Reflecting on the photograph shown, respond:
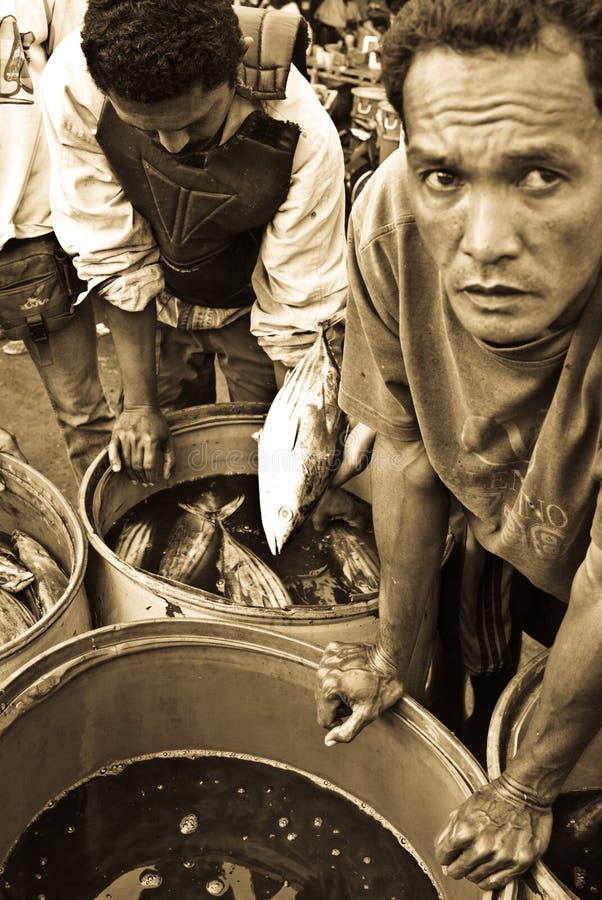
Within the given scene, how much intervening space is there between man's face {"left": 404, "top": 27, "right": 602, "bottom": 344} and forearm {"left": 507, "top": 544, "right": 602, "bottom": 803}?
402 millimetres

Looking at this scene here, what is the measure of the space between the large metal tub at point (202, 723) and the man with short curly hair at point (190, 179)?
0.69 m

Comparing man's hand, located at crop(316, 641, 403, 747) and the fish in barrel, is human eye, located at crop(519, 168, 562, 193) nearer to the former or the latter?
man's hand, located at crop(316, 641, 403, 747)

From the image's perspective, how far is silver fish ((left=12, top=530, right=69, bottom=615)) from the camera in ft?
7.34

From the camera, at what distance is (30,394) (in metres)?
4.34

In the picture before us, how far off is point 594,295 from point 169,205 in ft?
4.72

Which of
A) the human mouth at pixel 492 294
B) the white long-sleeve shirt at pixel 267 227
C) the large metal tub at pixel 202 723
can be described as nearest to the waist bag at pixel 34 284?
the white long-sleeve shirt at pixel 267 227

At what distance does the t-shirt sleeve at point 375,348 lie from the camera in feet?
4.47

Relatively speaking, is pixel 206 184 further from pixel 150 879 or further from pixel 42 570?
pixel 150 879

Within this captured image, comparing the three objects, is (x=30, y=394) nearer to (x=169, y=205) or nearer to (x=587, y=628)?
(x=169, y=205)

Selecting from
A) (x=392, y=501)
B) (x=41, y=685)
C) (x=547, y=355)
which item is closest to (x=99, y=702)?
(x=41, y=685)

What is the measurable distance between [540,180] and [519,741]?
98 cm

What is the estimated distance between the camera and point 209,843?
1.79 m

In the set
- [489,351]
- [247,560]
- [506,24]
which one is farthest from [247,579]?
[506,24]

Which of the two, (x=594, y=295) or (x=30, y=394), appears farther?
(x=30, y=394)
